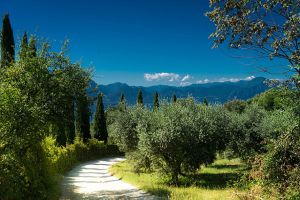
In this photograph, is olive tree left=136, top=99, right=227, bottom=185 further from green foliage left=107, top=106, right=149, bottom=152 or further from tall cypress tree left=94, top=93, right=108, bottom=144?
tall cypress tree left=94, top=93, right=108, bottom=144

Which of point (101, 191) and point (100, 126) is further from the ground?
point (100, 126)

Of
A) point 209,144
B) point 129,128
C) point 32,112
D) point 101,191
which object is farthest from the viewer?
point 129,128

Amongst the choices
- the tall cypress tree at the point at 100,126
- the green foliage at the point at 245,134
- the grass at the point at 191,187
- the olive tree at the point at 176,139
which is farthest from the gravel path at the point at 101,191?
the tall cypress tree at the point at 100,126

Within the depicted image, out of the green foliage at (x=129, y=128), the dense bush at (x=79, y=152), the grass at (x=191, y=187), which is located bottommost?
the grass at (x=191, y=187)

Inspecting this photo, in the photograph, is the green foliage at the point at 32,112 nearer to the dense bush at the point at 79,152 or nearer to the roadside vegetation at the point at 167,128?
the roadside vegetation at the point at 167,128

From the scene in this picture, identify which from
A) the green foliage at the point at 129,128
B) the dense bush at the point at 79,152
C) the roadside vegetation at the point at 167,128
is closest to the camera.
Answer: the roadside vegetation at the point at 167,128

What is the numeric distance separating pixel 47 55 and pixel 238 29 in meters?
12.5

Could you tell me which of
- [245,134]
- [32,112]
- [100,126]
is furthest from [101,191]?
[100,126]

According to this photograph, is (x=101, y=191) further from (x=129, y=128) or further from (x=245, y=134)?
(x=245, y=134)

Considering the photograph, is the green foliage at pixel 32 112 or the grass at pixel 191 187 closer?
the green foliage at pixel 32 112

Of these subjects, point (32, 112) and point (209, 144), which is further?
point (209, 144)

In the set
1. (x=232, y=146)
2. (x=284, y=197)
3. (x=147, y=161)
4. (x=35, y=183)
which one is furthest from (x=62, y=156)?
(x=284, y=197)

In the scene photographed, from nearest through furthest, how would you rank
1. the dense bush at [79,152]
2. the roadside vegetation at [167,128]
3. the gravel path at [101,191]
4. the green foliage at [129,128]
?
the roadside vegetation at [167,128] → the gravel path at [101,191] → the dense bush at [79,152] → the green foliage at [129,128]

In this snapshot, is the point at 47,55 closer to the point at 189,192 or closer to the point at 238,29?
the point at 189,192
